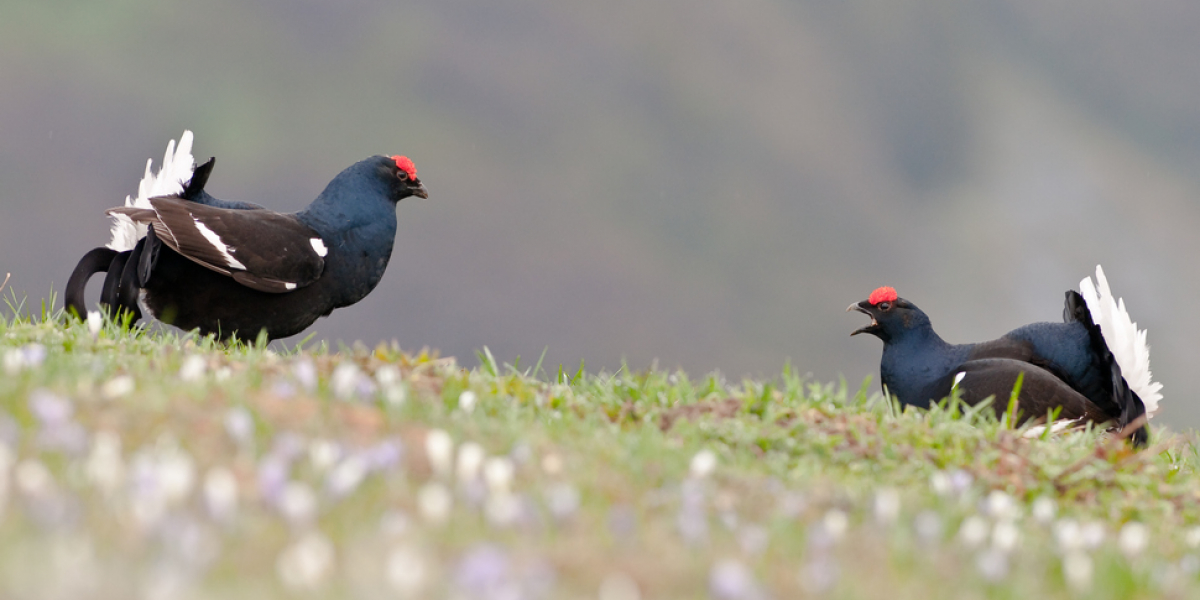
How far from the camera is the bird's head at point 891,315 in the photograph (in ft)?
31.6

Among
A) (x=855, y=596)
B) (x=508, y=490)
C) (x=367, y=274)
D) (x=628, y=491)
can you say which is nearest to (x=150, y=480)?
(x=508, y=490)

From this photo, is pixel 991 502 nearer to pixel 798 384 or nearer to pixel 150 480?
pixel 798 384

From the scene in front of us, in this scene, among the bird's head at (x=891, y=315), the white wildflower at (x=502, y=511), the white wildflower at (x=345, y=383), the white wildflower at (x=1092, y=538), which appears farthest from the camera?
the bird's head at (x=891, y=315)

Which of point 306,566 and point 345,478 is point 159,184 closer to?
point 345,478

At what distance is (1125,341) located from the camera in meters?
9.39

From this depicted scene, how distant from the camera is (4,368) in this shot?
4980 millimetres

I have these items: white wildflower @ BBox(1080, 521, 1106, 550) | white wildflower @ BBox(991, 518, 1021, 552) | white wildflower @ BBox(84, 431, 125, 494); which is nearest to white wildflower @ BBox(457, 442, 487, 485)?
white wildflower @ BBox(84, 431, 125, 494)

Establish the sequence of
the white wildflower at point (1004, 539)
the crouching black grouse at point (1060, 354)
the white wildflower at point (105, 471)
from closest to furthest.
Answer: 1. the white wildflower at point (105, 471)
2. the white wildflower at point (1004, 539)
3. the crouching black grouse at point (1060, 354)

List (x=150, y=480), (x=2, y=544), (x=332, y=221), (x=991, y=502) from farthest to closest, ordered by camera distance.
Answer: (x=332, y=221) → (x=991, y=502) → (x=150, y=480) → (x=2, y=544)

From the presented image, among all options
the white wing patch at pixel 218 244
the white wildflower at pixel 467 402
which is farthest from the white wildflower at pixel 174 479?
the white wing patch at pixel 218 244

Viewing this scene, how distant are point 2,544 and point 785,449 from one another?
4.41 m

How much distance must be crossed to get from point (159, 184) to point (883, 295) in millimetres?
6744

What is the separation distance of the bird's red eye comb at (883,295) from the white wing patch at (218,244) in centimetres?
557

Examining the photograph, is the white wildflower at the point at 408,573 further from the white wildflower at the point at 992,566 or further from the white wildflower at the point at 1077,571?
the white wildflower at the point at 1077,571
